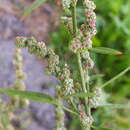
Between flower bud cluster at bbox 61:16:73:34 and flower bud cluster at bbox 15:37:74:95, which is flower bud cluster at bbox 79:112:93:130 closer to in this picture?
flower bud cluster at bbox 15:37:74:95

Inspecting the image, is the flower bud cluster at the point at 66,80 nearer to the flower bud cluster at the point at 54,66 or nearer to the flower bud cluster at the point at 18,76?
the flower bud cluster at the point at 54,66

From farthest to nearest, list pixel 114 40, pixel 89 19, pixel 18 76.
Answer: pixel 114 40, pixel 18 76, pixel 89 19

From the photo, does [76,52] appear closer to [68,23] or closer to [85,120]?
[68,23]

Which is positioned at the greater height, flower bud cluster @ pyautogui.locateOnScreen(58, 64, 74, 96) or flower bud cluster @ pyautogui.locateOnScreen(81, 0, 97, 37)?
flower bud cluster @ pyautogui.locateOnScreen(81, 0, 97, 37)

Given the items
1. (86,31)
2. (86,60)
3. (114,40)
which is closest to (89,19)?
(86,31)

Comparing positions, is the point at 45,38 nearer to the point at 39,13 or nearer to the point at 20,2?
the point at 39,13

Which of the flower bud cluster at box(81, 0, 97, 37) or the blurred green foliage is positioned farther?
the blurred green foliage

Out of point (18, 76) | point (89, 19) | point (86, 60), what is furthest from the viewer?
point (18, 76)

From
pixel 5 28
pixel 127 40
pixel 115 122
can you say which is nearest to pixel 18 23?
pixel 5 28

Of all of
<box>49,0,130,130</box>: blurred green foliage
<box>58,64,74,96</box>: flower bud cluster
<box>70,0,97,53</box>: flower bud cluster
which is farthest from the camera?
<box>49,0,130,130</box>: blurred green foliage

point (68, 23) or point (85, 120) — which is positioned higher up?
point (68, 23)

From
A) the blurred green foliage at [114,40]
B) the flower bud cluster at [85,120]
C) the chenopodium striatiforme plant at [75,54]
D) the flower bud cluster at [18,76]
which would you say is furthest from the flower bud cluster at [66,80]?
the blurred green foliage at [114,40]

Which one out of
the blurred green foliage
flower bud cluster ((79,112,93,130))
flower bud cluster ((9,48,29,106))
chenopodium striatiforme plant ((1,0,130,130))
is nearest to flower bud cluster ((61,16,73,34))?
chenopodium striatiforme plant ((1,0,130,130))
